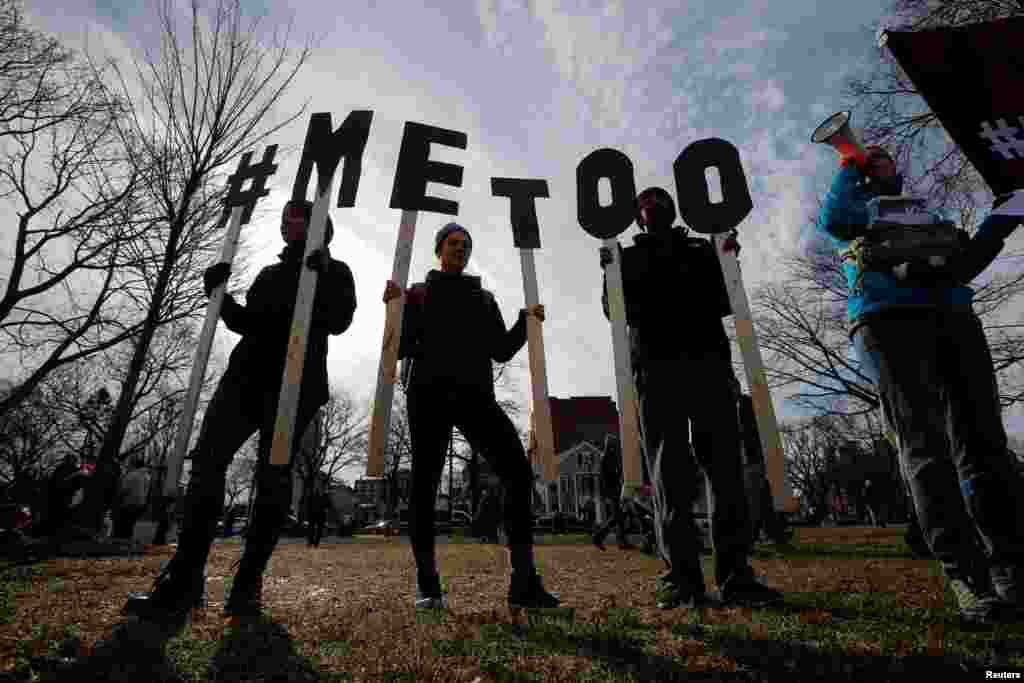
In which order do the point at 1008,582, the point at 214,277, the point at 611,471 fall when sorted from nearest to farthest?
the point at 1008,582 → the point at 214,277 → the point at 611,471

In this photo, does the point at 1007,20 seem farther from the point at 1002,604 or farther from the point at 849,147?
the point at 1002,604

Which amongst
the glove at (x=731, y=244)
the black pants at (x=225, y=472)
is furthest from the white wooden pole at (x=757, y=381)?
the black pants at (x=225, y=472)

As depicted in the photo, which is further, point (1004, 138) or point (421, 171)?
point (421, 171)

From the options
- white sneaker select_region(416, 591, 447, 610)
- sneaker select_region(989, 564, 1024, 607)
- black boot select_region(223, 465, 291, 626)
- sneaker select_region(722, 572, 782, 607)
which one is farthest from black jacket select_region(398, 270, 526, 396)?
sneaker select_region(989, 564, 1024, 607)

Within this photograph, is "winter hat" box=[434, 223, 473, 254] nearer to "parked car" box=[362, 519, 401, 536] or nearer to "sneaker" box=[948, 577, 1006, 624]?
"sneaker" box=[948, 577, 1006, 624]

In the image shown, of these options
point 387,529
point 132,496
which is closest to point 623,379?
point 132,496

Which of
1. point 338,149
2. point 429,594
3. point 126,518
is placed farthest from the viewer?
point 126,518

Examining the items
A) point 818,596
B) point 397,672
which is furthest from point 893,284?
point 397,672

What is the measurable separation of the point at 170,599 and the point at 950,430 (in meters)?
3.66

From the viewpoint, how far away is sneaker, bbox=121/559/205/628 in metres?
2.52

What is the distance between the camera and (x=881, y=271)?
8.98 ft

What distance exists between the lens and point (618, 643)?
210 cm

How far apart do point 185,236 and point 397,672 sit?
1106 cm

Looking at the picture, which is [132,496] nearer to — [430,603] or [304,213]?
[304,213]
